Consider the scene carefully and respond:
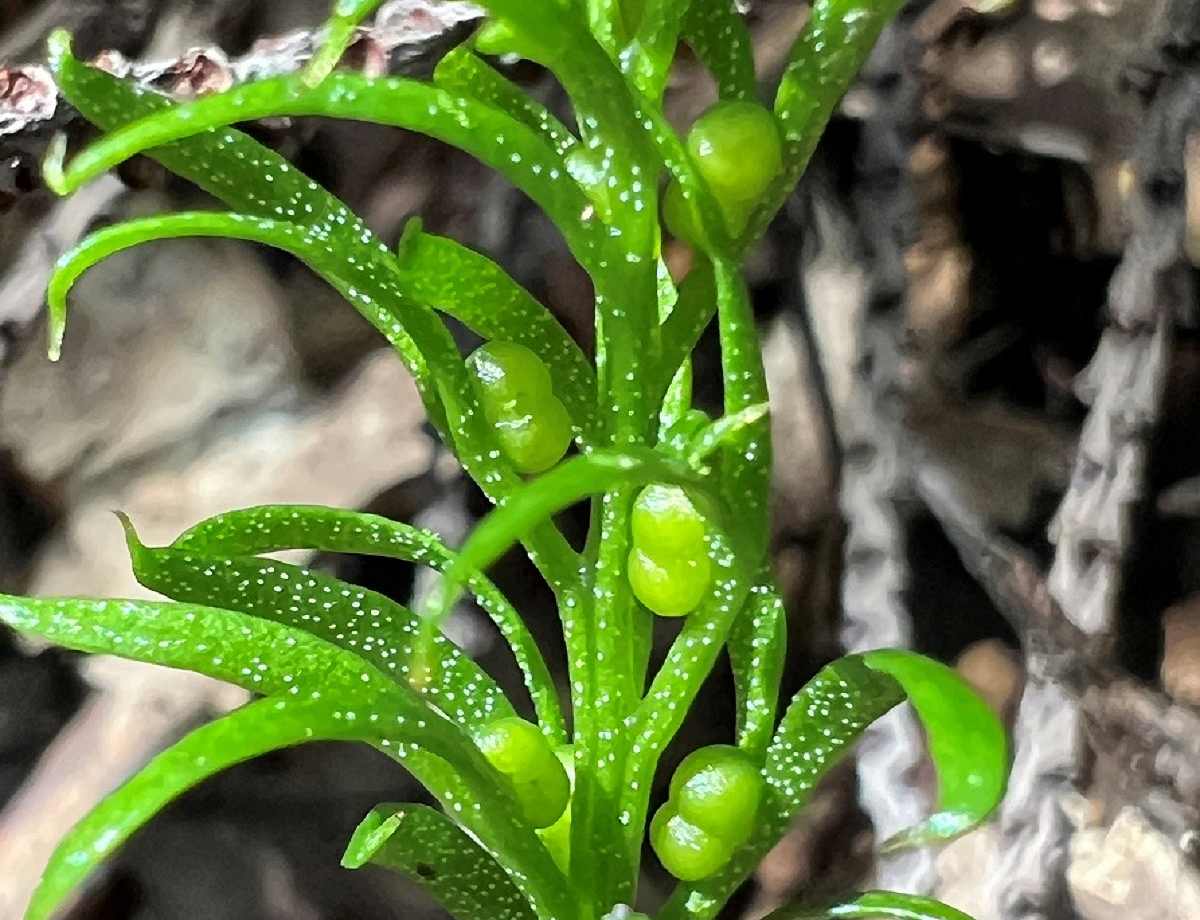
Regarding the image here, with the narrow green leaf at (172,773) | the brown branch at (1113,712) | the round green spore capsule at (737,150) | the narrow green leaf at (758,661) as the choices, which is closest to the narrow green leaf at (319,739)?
the narrow green leaf at (172,773)

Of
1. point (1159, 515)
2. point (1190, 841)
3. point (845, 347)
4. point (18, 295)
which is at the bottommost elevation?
point (1190, 841)

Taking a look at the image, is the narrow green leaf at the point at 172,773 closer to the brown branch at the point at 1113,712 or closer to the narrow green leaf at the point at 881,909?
the narrow green leaf at the point at 881,909

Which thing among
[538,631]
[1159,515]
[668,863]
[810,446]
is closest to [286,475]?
[538,631]

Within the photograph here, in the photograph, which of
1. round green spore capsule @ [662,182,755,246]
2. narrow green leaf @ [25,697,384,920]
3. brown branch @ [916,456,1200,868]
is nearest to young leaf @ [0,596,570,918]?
narrow green leaf @ [25,697,384,920]

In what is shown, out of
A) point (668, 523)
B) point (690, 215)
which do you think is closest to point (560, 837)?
point (668, 523)

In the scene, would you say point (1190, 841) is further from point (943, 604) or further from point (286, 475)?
point (286, 475)

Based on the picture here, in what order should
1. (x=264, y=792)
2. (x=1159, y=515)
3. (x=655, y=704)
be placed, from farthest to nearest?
(x=264, y=792)
(x=1159, y=515)
(x=655, y=704)

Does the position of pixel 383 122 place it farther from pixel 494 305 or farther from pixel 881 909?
pixel 881 909
